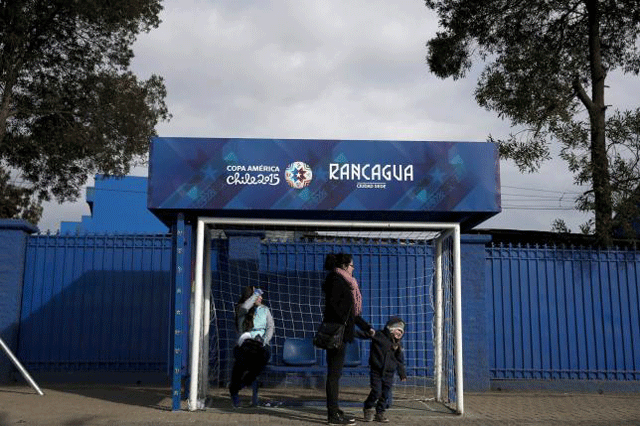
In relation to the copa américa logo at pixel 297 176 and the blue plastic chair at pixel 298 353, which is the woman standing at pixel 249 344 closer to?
the blue plastic chair at pixel 298 353

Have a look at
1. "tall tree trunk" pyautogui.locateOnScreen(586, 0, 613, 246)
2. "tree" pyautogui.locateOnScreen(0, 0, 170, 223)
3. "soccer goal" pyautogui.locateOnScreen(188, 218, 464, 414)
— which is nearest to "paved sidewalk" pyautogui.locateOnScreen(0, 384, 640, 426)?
"soccer goal" pyautogui.locateOnScreen(188, 218, 464, 414)

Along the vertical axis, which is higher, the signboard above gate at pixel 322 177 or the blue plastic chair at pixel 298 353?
the signboard above gate at pixel 322 177

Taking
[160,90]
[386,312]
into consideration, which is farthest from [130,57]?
[386,312]

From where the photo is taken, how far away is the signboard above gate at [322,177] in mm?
8625

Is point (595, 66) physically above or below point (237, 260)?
above

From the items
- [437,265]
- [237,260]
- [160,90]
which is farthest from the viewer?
[160,90]

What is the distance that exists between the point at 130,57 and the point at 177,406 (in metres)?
11.5

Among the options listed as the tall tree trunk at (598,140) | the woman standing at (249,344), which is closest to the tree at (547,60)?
the tall tree trunk at (598,140)

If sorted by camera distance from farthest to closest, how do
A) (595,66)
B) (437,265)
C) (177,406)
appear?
(595,66) → (437,265) → (177,406)

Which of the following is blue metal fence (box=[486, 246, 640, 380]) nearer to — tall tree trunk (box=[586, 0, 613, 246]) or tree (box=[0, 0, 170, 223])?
tall tree trunk (box=[586, 0, 613, 246])

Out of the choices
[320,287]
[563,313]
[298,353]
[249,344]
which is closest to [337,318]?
[249,344]

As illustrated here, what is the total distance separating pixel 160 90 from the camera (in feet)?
61.9

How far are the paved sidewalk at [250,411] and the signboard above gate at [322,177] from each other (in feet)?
8.27

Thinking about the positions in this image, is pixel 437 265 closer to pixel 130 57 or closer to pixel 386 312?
pixel 386 312
